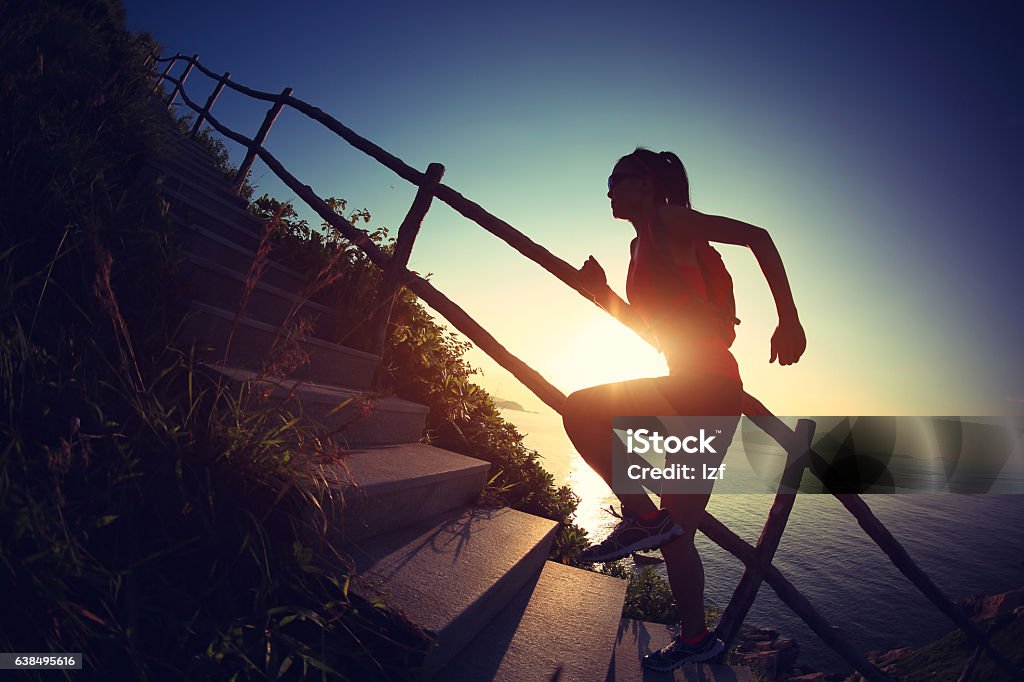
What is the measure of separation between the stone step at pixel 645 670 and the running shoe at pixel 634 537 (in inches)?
20.7

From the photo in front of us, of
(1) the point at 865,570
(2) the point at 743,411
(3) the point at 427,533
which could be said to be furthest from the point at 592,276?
(1) the point at 865,570

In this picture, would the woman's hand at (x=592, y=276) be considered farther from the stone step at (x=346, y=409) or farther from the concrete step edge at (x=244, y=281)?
the concrete step edge at (x=244, y=281)

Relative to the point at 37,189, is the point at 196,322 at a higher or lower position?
lower

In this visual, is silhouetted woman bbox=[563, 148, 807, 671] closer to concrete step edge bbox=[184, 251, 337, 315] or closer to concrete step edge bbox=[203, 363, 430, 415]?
concrete step edge bbox=[203, 363, 430, 415]

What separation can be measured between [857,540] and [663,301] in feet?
81.3

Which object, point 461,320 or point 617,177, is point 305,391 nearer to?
point 461,320

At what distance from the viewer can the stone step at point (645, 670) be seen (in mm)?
2002

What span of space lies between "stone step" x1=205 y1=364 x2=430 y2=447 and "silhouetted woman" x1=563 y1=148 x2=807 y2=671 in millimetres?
1061

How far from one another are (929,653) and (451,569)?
11612 millimetres

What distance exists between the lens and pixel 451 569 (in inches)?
74.3

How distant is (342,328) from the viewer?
348 centimetres

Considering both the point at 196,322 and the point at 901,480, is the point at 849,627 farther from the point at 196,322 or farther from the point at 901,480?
the point at 901,480

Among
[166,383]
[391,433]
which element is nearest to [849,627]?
[391,433]

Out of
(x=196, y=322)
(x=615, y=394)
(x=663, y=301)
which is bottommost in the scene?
(x=196, y=322)
